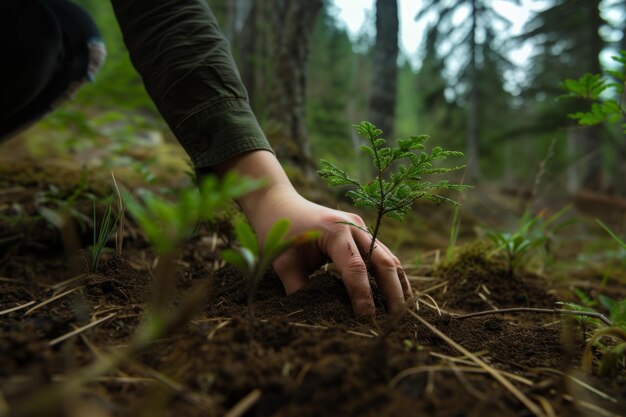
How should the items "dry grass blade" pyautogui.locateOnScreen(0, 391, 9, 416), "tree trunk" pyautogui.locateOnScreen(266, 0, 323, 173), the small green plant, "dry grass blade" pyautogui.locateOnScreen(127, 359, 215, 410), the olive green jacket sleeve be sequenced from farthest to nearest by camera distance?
"tree trunk" pyautogui.locateOnScreen(266, 0, 323, 173)
the olive green jacket sleeve
the small green plant
"dry grass blade" pyautogui.locateOnScreen(127, 359, 215, 410)
"dry grass blade" pyautogui.locateOnScreen(0, 391, 9, 416)

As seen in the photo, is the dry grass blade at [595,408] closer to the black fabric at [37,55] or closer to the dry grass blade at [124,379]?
the dry grass blade at [124,379]

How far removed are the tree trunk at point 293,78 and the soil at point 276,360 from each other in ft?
9.13

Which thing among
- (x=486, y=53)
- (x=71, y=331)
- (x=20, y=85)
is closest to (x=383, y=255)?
(x=71, y=331)

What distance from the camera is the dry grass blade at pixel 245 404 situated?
608 millimetres

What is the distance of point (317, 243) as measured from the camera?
1215 mm

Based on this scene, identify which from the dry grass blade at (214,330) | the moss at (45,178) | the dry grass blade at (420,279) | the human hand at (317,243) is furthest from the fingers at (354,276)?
the moss at (45,178)

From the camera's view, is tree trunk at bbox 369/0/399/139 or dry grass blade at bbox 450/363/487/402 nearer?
dry grass blade at bbox 450/363/487/402

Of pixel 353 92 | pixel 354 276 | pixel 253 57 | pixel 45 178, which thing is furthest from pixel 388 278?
pixel 353 92

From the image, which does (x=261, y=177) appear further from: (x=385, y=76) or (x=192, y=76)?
(x=385, y=76)

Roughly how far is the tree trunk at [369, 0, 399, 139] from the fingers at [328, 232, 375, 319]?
3.51 meters

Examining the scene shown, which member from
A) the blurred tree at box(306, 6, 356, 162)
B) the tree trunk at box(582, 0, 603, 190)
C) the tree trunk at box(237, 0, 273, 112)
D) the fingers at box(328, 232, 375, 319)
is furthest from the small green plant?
the tree trunk at box(582, 0, 603, 190)

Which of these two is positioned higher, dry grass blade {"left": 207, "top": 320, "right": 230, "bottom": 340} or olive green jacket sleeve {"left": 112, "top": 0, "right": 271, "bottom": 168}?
olive green jacket sleeve {"left": 112, "top": 0, "right": 271, "bottom": 168}

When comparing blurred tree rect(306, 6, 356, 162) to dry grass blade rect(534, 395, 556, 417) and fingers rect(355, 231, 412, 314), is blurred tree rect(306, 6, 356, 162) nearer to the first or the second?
fingers rect(355, 231, 412, 314)

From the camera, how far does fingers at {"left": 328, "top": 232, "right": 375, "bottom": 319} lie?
1.08 metres
